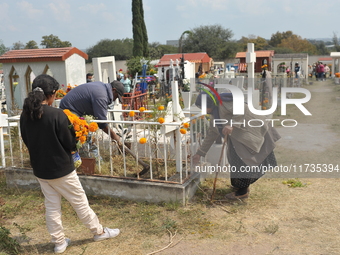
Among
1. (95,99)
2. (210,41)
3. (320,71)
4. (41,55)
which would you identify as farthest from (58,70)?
(210,41)

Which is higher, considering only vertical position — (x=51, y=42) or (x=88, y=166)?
(x=51, y=42)

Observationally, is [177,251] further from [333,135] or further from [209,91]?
[333,135]

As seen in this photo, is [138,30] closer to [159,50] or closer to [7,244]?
[159,50]

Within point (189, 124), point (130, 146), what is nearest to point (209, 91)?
point (189, 124)

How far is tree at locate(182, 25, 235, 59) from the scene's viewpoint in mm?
58438

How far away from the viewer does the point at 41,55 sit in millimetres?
10969

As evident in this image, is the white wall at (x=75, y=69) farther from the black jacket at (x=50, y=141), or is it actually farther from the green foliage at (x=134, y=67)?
the green foliage at (x=134, y=67)

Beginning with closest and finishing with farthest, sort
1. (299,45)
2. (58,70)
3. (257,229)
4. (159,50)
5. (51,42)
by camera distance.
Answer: (257,229), (58,70), (159,50), (51,42), (299,45)

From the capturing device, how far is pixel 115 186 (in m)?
4.87

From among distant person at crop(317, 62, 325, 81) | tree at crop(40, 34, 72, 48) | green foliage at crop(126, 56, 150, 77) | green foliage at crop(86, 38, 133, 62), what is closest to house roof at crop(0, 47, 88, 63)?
green foliage at crop(126, 56, 150, 77)

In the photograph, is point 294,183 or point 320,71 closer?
point 294,183

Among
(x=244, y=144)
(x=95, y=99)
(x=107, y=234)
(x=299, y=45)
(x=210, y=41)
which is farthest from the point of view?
(x=299, y=45)

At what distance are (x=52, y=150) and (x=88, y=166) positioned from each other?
5.32ft

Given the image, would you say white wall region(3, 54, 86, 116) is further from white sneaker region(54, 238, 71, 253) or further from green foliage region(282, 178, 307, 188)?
white sneaker region(54, 238, 71, 253)
